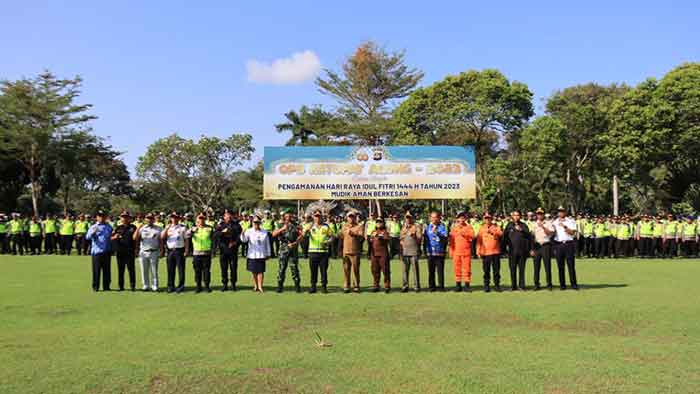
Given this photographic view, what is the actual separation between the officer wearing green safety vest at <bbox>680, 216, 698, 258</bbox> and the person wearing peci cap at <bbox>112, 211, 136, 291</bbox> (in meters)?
20.4

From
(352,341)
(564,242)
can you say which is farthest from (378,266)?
(352,341)

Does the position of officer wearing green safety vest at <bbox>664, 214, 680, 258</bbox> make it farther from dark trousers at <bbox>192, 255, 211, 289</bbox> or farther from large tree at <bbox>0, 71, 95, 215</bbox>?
large tree at <bbox>0, 71, 95, 215</bbox>

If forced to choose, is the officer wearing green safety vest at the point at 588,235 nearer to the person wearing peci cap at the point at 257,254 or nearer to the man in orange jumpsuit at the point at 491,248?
the man in orange jumpsuit at the point at 491,248

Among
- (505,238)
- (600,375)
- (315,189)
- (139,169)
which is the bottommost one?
(600,375)

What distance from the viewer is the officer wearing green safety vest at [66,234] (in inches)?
965

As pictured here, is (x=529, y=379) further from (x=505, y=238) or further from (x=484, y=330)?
(x=505, y=238)

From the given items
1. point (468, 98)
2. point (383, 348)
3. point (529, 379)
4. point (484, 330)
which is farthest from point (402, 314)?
point (468, 98)

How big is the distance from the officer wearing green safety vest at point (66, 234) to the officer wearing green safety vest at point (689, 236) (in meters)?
23.9

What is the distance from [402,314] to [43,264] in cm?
1381

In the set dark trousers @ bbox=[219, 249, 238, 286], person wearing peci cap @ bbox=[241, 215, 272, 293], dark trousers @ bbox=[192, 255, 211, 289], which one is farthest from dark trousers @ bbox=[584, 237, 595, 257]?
dark trousers @ bbox=[192, 255, 211, 289]

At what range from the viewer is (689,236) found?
23.8 metres

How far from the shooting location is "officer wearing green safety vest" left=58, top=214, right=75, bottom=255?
24500 millimetres

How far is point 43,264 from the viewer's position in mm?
19234

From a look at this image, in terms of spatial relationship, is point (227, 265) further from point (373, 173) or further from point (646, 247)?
point (646, 247)
